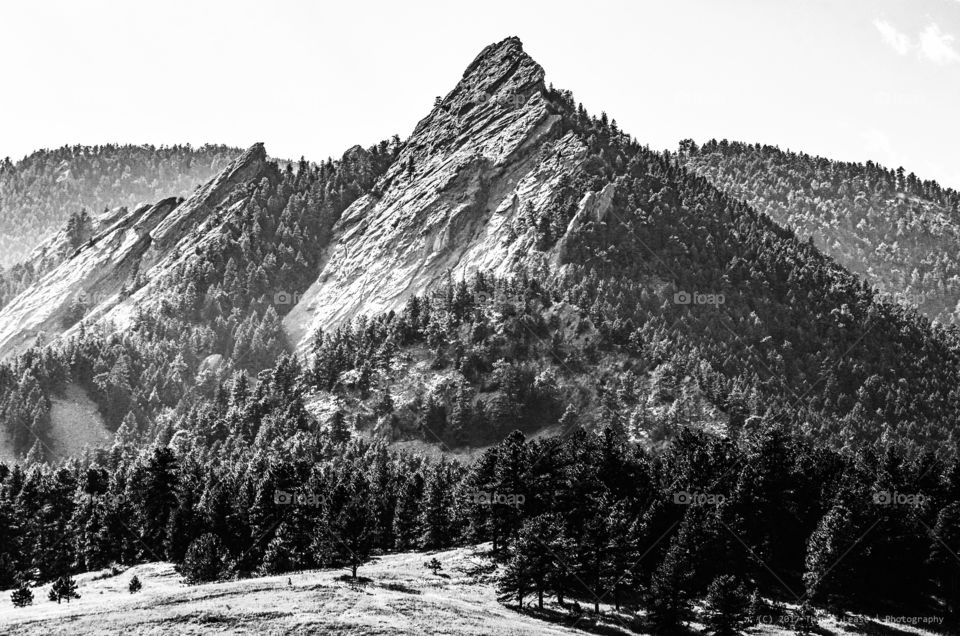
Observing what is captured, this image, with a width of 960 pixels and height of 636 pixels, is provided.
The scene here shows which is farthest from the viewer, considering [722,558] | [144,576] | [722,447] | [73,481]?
[73,481]

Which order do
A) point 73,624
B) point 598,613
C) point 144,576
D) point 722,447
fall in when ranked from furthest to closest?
point 722,447 → point 144,576 → point 598,613 → point 73,624

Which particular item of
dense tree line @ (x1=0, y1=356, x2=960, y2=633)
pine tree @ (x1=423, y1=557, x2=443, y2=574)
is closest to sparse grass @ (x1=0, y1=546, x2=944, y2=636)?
pine tree @ (x1=423, y1=557, x2=443, y2=574)

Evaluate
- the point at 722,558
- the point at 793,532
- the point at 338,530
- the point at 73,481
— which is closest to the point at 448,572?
the point at 338,530

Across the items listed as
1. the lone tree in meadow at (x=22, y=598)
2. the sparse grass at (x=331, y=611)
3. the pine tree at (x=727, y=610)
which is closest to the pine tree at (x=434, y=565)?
the sparse grass at (x=331, y=611)

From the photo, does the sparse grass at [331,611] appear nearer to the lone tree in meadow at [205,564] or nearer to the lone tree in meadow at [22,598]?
the lone tree in meadow at [22,598]

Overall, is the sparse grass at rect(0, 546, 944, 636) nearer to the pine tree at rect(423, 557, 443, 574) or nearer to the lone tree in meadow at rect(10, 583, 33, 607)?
the pine tree at rect(423, 557, 443, 574)

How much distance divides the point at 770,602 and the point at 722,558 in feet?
23.7

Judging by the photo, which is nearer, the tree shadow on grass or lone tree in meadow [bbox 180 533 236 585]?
the tree shadow on grass

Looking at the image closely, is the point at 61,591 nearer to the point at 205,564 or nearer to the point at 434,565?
the point at 205,564

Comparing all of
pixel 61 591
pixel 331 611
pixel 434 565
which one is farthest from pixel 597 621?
pixel 61 591

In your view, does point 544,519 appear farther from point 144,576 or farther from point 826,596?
point 144,576

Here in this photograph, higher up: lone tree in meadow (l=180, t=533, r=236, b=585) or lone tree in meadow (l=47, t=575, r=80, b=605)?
lone tree in meadow (l=180, t=533, r=236, b=585)

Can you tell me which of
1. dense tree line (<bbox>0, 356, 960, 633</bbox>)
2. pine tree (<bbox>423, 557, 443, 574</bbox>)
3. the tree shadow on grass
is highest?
dense tree line (<bbox>0, 356, 960, 633</bbox>)

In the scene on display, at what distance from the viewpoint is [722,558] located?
10056 cm
